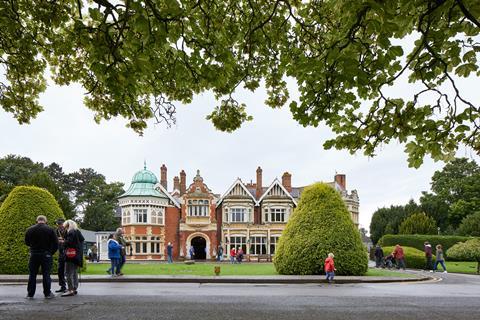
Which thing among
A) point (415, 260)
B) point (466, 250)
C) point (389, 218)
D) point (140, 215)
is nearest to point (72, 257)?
point (415, 260)

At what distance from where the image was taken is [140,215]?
169 feet

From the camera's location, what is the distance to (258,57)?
9.77 metres

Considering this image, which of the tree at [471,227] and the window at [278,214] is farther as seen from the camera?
the window at [278,214]

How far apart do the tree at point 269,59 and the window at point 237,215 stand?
42.7 metres

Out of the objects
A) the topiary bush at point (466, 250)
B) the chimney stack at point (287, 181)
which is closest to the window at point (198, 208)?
the chimney stack at point (287, 181)

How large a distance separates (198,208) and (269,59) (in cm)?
4418

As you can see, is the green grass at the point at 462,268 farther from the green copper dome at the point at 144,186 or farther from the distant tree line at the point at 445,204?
the green copper dome at the point at 144,186

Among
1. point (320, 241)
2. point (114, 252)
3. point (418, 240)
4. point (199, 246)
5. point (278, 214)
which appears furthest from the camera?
point (199, 246)

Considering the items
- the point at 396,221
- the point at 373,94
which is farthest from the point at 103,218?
the point at 373,94

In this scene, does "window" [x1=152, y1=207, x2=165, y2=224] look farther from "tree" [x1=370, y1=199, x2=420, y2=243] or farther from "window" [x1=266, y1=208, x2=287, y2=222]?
"tree" [x1=370, y1=199, x2=420, y2=243]

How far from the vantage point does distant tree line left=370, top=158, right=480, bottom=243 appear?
64.0m

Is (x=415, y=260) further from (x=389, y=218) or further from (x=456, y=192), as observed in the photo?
(x=456, y=192)

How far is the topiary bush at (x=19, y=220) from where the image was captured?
1886 cm

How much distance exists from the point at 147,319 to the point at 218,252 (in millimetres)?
44630
